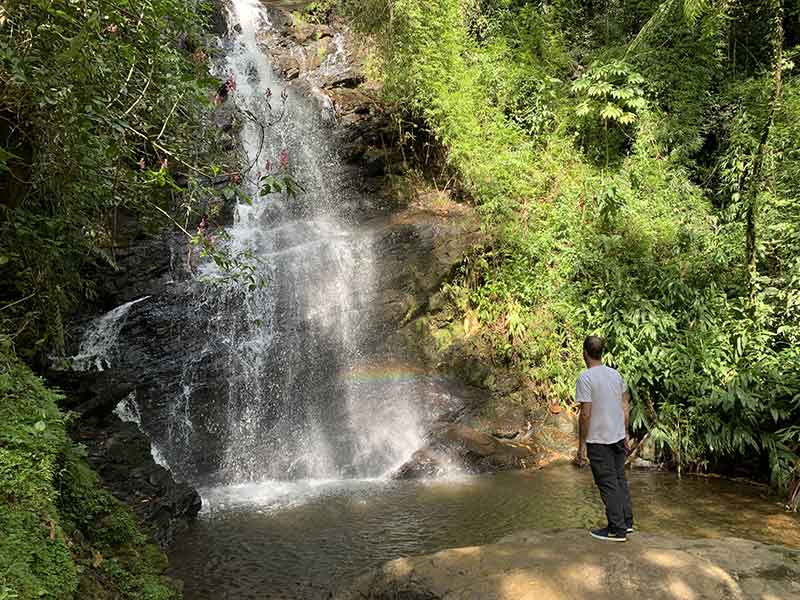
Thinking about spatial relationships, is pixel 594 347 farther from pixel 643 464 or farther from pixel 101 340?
pixel 101 340

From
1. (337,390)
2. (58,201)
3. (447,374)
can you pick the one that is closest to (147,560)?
(58,201)

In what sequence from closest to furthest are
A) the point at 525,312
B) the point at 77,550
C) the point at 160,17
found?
the point at 77,550
the point at 160,17
the point at 525,312

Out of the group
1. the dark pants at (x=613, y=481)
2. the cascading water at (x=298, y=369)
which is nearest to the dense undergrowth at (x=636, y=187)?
the cascading water at (x=298, y=369)

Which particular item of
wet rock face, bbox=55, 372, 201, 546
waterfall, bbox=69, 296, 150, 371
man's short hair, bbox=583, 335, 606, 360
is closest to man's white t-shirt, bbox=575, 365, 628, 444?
man's short hair, bbox=583, 335, 606, 360

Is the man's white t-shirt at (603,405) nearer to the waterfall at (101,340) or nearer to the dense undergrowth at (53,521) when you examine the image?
the dense undergrowth at (53,521)

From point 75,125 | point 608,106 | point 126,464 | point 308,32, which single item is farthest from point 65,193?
point 308,32

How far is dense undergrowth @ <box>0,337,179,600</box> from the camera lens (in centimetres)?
336

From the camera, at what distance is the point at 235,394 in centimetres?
1051

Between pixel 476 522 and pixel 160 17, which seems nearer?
pixel 160 17

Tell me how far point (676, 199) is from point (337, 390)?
8.01 m

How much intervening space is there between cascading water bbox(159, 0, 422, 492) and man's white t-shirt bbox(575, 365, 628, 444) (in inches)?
210

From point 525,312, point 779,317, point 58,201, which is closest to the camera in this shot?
point 58,201

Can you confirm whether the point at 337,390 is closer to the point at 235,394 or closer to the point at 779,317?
the point at 235,394

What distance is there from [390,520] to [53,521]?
4.25 m
